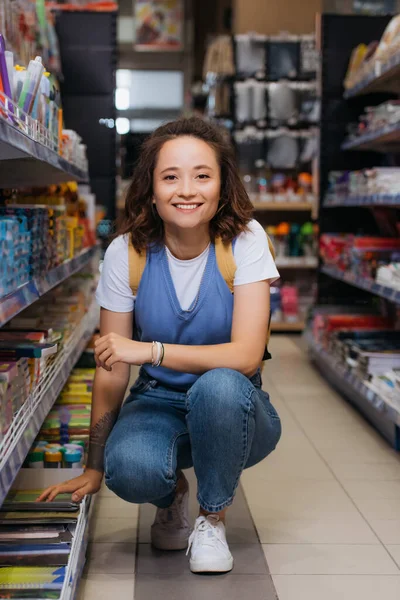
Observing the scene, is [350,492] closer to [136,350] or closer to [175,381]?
[175,381]

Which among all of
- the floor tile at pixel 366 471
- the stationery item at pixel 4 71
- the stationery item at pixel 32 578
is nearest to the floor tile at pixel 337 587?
the stationery item at pixel 32 578

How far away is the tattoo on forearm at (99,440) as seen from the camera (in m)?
2.52

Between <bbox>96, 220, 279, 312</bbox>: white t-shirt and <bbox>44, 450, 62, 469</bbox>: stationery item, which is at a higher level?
<bbox>96, 220, 279, 312</bbox>: white t-shirt

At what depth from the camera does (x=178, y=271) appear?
8.40 feet

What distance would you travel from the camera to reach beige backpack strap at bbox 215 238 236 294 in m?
2.52

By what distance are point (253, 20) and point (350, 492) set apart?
6292mm

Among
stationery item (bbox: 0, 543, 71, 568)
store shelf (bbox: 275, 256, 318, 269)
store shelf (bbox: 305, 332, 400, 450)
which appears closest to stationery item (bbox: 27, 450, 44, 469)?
stationery item (bbox: 0, 543, 71, 568)

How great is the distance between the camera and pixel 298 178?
8.12 m

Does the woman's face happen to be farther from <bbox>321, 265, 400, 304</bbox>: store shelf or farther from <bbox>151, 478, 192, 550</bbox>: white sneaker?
<bbox>321, 265, 400, 304</bbox>: store shelf

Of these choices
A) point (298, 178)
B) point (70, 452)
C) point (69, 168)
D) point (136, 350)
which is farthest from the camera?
point (298, 178)

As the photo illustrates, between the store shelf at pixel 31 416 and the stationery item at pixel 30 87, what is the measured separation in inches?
31.1

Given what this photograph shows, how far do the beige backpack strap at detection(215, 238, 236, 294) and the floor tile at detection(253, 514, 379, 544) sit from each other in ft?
2.74

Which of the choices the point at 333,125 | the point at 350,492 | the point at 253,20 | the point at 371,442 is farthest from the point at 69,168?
the point at 253,20

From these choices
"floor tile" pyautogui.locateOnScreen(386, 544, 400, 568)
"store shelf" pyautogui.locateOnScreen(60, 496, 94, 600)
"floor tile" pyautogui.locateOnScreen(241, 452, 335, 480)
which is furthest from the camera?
"floor tile" pyautogui.locateOnScreen(241, 452, 335, 480)
